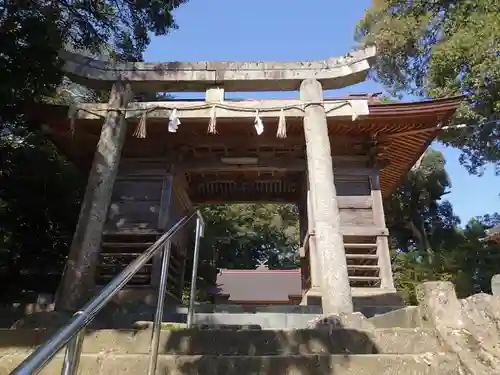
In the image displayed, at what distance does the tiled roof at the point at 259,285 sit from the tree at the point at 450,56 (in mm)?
7768

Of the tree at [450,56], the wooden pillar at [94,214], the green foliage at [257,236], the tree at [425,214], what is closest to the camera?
the wooden pillar at [94,214]

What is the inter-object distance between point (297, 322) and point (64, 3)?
636 cm

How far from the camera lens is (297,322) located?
18.3 ft

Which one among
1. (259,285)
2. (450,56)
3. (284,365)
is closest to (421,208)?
(259,285)

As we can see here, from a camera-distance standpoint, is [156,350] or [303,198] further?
[303,198]

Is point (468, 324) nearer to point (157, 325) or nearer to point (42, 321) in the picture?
point (157, 325)

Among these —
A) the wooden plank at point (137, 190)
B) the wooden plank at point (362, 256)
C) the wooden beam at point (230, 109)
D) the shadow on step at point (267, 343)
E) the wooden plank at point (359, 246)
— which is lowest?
the shadow on step at point (267, 343)

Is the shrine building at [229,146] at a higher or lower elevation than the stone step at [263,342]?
higher

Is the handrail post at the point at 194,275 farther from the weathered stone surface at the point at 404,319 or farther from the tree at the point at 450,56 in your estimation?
the tree at the point at 450,56

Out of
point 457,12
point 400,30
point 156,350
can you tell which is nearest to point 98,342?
point 156,350

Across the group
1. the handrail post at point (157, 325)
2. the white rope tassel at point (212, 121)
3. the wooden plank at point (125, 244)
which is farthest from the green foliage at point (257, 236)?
the handrail post at point (157, 325)

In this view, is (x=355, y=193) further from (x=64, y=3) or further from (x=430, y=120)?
(x=64, y=3)

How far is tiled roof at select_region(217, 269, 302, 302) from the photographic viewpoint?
1603 centimetres

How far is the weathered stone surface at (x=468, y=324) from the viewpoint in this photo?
237 cm
